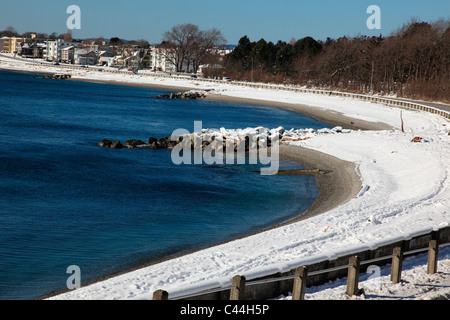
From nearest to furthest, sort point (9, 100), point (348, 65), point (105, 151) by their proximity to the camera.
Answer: point (105, 151), point (9, 100), point (348, 65)

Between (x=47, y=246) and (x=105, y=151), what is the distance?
2014cm

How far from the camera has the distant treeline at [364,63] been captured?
8575cm

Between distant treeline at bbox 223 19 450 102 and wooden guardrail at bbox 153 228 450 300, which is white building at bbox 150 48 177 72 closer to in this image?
distant treeline at bbox 223 19 450 102

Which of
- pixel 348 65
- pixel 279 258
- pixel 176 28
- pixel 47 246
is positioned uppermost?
pixel 176 28

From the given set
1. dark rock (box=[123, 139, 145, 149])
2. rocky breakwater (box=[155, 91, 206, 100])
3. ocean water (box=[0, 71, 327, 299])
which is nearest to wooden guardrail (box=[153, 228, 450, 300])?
ocean water (box=[0, 71, 327, 299])

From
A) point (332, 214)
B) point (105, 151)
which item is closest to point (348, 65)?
point (105, 151)

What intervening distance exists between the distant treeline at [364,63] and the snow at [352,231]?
46.2 meters

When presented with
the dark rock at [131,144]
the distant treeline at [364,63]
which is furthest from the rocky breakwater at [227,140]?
the distant treeline at [364,63]

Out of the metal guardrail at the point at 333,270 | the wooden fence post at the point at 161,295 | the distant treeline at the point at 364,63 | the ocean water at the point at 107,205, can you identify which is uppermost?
the distant treeline at the point at 364,63

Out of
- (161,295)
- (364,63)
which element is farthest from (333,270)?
(364,63)

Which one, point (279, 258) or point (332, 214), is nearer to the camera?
point (279, 258)

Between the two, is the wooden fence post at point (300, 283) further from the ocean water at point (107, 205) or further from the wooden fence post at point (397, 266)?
the ocean water at point (107, 205)

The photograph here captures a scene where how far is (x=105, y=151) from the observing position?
36219 mm
